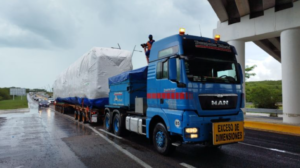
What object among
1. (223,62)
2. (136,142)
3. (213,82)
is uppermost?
(223,62)

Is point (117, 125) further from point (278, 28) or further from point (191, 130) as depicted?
point (278, 28)

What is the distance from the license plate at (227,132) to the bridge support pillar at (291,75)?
26.8 ft

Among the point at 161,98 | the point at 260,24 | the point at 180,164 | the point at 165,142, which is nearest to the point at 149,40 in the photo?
the point at 161,98

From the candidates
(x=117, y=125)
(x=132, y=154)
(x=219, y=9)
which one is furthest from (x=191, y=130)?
(x=219, y=9)

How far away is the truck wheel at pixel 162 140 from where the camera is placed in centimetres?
569

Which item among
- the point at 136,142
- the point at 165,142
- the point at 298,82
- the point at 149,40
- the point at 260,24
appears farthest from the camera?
the point at 260,24

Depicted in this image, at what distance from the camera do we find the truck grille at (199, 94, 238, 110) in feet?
17.4

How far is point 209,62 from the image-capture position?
5629 mm

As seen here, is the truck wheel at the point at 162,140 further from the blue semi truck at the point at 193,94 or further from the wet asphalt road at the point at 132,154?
the wet asphalt road at the point at 132,154

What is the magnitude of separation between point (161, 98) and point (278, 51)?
23.8m

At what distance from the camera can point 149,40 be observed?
8.42 meters

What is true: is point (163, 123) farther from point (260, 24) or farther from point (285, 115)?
point (260, 24)

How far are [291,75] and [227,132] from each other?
29.2ft

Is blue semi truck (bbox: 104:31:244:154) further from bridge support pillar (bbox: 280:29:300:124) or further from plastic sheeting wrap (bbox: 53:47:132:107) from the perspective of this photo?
bridge support pillar (bbox: 280:29:300:124)
